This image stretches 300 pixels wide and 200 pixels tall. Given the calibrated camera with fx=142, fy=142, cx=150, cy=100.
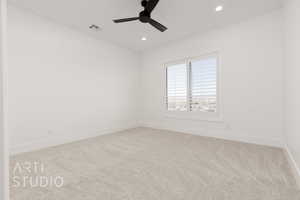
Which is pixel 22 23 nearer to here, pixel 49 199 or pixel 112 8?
pixel 112 8

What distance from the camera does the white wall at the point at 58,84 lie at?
8.71 ft

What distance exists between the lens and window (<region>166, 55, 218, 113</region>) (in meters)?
3.54

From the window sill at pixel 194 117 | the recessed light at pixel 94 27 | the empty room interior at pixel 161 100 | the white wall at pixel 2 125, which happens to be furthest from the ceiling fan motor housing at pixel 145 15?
the window sill at pixel 194 117

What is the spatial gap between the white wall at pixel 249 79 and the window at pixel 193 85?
9.0 inches

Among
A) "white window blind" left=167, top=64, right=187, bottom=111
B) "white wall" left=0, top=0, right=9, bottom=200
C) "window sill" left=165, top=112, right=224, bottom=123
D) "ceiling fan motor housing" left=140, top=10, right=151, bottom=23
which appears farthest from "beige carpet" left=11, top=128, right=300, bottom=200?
"ceiling fan motor housing" left=140, top=10, right=151, bottom=23

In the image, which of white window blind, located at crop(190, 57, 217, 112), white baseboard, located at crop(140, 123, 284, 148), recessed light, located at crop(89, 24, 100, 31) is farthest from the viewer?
white window blind, located at crop(190, 57, 217, 112)

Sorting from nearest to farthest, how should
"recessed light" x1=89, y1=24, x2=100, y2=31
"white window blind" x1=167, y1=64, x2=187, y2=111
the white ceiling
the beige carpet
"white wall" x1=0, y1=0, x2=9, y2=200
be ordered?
"white wall" x1=0, y1=0, x2=9, y2=200 < the beige carpet < the white ceiling < "recessed light" x1=89, y1=24, x2=100, y2=31 < "white window blind" x1=167, y1=64, x2=187, y2=111

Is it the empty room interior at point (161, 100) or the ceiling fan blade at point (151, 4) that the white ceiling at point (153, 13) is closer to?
the empty room interior at point (161, 100)

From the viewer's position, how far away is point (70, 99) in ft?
11.0

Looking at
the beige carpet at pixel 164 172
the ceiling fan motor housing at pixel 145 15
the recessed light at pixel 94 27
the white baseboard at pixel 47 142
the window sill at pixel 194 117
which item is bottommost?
the beige carpet at pixel 164 172

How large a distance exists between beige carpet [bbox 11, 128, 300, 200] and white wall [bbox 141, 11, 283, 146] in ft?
1.30

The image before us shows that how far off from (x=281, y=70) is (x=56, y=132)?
4.70 meters

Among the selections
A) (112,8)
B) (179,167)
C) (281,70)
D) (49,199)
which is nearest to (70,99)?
(112,8)

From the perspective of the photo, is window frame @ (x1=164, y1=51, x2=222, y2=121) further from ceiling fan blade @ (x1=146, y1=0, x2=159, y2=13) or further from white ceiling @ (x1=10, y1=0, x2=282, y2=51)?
ceiling fan blade @ (x1=146, y1=0, x2=159, y2=13)
